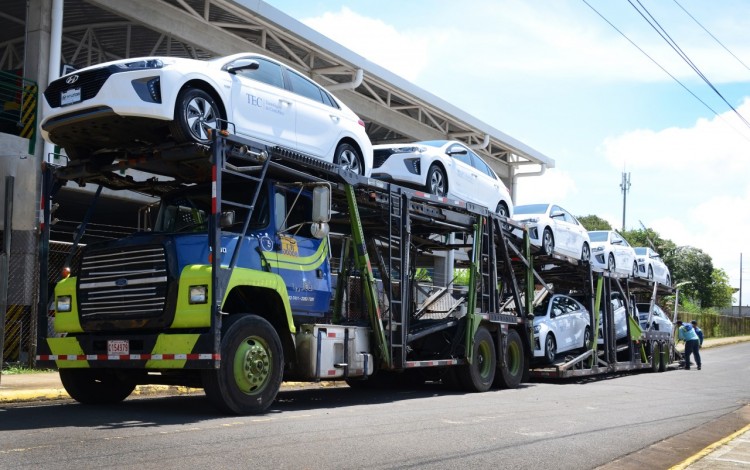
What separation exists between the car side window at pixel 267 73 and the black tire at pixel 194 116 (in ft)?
2.92

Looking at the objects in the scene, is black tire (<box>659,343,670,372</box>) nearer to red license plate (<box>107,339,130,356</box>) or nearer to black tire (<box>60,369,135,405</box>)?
black tire (<box>60,369,135,405</box>)

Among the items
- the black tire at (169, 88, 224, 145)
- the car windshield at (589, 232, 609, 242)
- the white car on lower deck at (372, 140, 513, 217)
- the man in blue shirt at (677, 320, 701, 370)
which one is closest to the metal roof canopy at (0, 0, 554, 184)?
the white car on lower deck at (372, 140, 513, 217)

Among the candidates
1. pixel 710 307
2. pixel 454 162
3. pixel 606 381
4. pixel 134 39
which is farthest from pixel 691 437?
pixel 710 307

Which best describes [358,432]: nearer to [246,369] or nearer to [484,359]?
[246,369]

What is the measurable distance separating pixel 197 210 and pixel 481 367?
20.3ft

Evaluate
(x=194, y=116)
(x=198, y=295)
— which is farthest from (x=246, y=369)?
(x=194, y=116)

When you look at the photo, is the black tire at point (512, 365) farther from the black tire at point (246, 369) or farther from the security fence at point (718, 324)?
the security fence at point (718, 324)

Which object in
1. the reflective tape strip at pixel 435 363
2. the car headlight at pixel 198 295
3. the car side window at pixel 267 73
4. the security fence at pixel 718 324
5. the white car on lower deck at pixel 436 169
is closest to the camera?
the car headlight at pixel 198 295

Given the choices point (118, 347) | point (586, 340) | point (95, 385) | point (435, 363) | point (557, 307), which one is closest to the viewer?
point (118, 347)

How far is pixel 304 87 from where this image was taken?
11156 mm

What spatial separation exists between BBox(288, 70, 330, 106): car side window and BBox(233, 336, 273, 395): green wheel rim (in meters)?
3.73

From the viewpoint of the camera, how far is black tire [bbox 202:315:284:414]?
8.38 metres

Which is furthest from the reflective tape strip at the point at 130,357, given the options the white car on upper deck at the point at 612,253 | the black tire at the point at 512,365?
the white car on upper deck at the point at 612,253

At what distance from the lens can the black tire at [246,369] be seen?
838 cm
